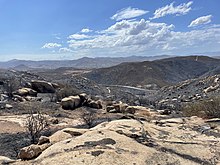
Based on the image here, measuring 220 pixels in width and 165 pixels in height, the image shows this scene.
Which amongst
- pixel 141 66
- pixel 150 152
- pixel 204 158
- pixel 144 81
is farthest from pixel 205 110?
pixel 141 66

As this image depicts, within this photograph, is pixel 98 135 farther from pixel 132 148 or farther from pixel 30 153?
pixel 30 153

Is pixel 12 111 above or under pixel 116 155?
under

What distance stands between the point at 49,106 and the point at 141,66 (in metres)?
86.8

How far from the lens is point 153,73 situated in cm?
10294

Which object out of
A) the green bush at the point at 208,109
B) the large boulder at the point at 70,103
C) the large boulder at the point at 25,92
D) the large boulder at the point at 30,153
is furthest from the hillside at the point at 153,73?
the large boulder at the point at 30,153

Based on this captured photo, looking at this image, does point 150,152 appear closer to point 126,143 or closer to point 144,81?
point 126,143

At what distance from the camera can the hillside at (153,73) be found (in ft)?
322

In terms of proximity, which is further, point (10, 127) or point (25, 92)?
point (25, 92)

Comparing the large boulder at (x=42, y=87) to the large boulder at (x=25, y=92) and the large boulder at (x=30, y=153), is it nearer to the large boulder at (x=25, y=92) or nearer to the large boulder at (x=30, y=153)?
the large boulder at (x=25, y=92)

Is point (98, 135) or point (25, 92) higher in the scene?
point (98, 135)

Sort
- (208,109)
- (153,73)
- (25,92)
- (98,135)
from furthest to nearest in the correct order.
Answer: (153,73)
(25,92)
(208,109)
(98,135)

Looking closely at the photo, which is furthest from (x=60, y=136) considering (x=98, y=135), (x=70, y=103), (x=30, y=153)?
(x=70, y=103)

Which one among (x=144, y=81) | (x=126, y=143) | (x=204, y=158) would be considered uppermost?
(x=126, y=143)

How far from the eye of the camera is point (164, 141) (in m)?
10.5
